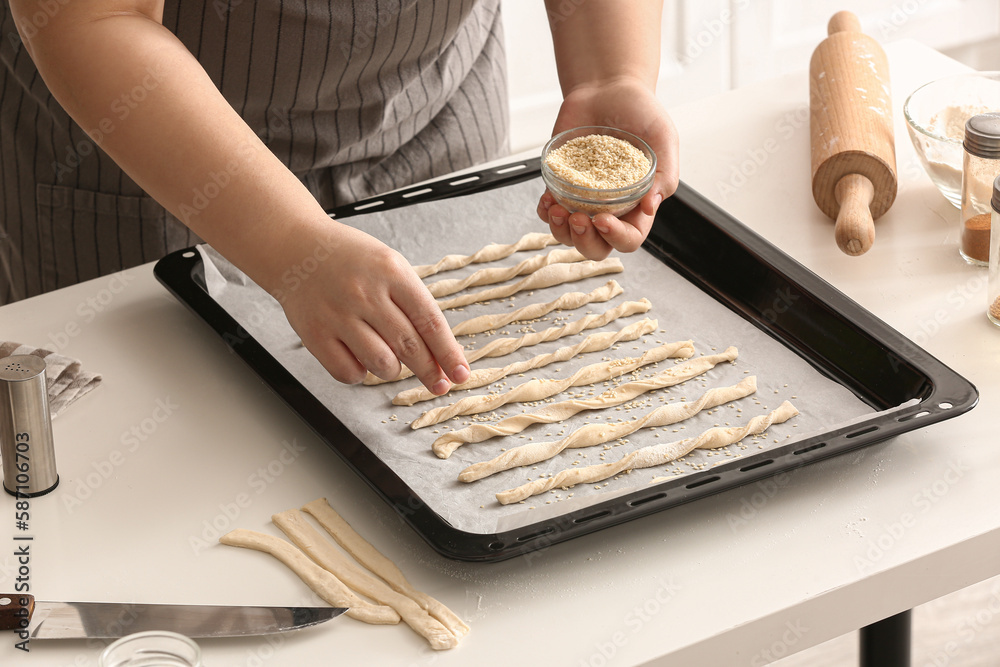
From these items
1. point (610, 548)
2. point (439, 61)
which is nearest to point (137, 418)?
point (610, 548)

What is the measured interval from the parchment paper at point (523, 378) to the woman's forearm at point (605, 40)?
0.66 feet

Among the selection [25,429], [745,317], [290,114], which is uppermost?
[290,114]

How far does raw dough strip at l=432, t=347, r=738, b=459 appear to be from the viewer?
3.79 ft

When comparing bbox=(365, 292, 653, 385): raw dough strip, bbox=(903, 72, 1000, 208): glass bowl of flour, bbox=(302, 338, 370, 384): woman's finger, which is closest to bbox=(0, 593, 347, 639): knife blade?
bbox=(302, 338, 370, 384): woman's finger

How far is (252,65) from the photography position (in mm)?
1391

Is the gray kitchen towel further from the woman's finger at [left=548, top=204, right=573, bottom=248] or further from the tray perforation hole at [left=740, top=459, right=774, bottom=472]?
the tray perforation hole at [left=740, top=459, right=774, bottom=472]

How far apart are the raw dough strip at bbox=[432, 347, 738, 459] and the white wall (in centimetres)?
→ 196

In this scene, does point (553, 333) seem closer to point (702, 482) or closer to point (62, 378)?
point (702, 482)

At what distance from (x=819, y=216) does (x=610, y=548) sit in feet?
2.28

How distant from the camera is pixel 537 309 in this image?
1.37 meters

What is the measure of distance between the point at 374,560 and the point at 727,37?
2678 mm

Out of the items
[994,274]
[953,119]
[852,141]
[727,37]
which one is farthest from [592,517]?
[727,37]

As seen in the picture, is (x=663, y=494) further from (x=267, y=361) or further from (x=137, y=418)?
(x=137, y=418)

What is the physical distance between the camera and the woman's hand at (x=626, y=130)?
1.25 m
